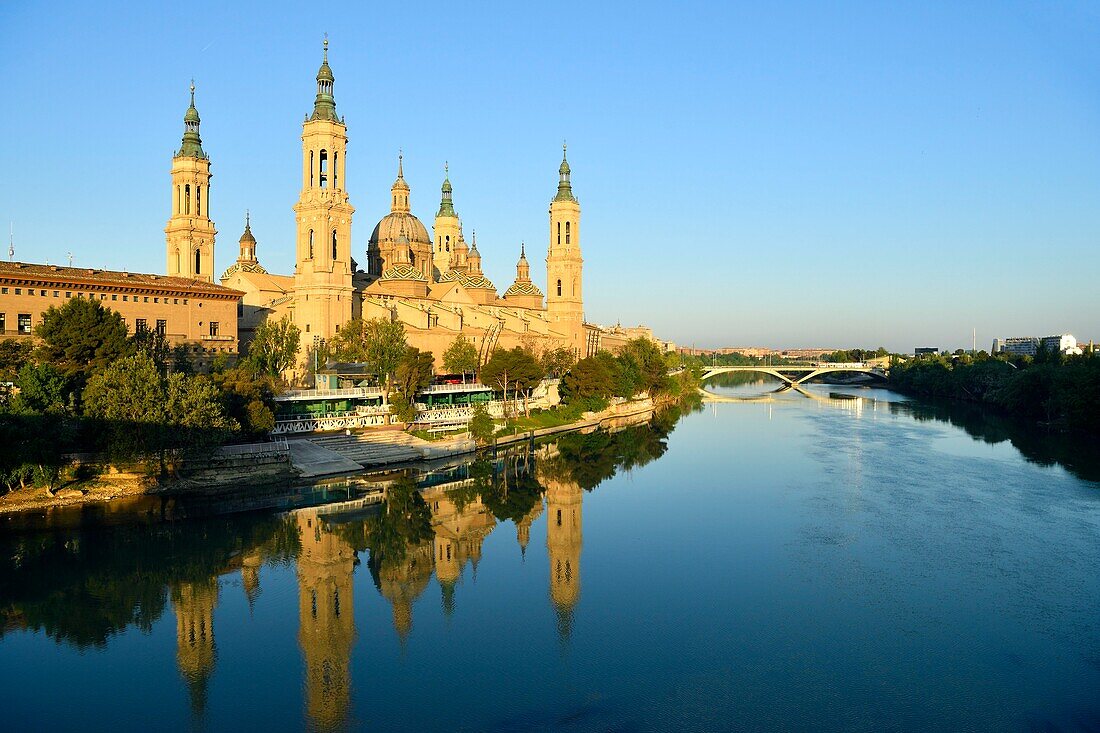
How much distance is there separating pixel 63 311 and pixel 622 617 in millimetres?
26512

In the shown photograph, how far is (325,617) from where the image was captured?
1989 centimetres

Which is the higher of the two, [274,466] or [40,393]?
[40,393]

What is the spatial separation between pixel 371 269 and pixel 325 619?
201ft

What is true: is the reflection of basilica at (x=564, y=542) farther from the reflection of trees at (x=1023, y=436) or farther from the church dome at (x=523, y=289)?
the church dome at (x=523, y=289)

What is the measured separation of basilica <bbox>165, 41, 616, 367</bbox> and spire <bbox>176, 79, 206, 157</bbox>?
0.24 ft

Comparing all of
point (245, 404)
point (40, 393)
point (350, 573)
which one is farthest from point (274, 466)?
point (350, 573)

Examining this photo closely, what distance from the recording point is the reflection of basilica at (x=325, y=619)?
1562 cm

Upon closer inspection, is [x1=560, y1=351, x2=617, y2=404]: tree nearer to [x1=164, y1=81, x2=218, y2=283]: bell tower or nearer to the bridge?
[x1=164, y1=81, x2=218, y2=283]: bell tower

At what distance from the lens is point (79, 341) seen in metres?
32.3

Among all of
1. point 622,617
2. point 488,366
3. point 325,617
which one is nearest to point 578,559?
point 622,617

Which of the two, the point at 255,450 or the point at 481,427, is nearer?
the point at 255,450

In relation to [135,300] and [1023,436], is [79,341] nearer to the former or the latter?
[135,300]

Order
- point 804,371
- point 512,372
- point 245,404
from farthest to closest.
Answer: point 804,371, point 512,372, point 245,404

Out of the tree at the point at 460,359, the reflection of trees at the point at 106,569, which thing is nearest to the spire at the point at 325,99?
the tree at the point at 460,359
